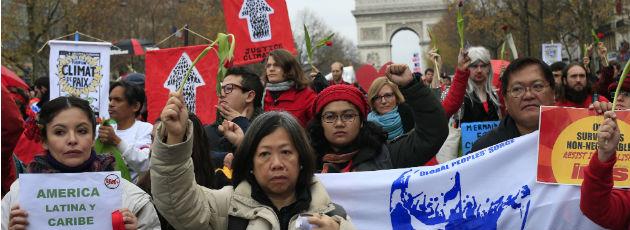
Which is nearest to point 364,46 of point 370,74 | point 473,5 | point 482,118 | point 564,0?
point 473,5

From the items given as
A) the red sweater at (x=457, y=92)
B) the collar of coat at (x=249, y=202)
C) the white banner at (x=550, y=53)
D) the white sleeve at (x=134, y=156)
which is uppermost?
the white banner at (x=550, y=53)

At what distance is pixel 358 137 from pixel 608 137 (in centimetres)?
139

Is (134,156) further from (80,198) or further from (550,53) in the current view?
(550,53)

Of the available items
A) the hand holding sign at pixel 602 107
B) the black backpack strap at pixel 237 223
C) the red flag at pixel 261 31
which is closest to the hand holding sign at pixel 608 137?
the hand holding sign at pixel 602 107

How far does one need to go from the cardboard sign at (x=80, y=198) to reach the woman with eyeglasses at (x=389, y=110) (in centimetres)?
276

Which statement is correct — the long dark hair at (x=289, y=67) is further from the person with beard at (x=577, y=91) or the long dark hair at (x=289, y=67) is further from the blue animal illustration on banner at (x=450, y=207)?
the person with beard at (x=577, y=91)

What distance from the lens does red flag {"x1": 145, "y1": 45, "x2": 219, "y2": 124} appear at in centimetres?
696

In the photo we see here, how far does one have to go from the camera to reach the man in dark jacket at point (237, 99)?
17.9ft

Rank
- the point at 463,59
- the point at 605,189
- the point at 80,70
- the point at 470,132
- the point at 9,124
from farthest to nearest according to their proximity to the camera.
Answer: the point at 80,70
the point at 470,132
the point at 463,59
the point at 9,124
the point at 605,189

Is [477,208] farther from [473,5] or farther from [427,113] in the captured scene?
[473,5]

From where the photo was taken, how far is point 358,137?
4.49 m

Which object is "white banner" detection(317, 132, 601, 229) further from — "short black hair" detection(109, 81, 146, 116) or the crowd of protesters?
"short black hair" detection(109, 81, 146, 116)

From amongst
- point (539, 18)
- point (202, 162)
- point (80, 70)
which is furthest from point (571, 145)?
point (539, 18)

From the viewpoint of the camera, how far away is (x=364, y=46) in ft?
313
